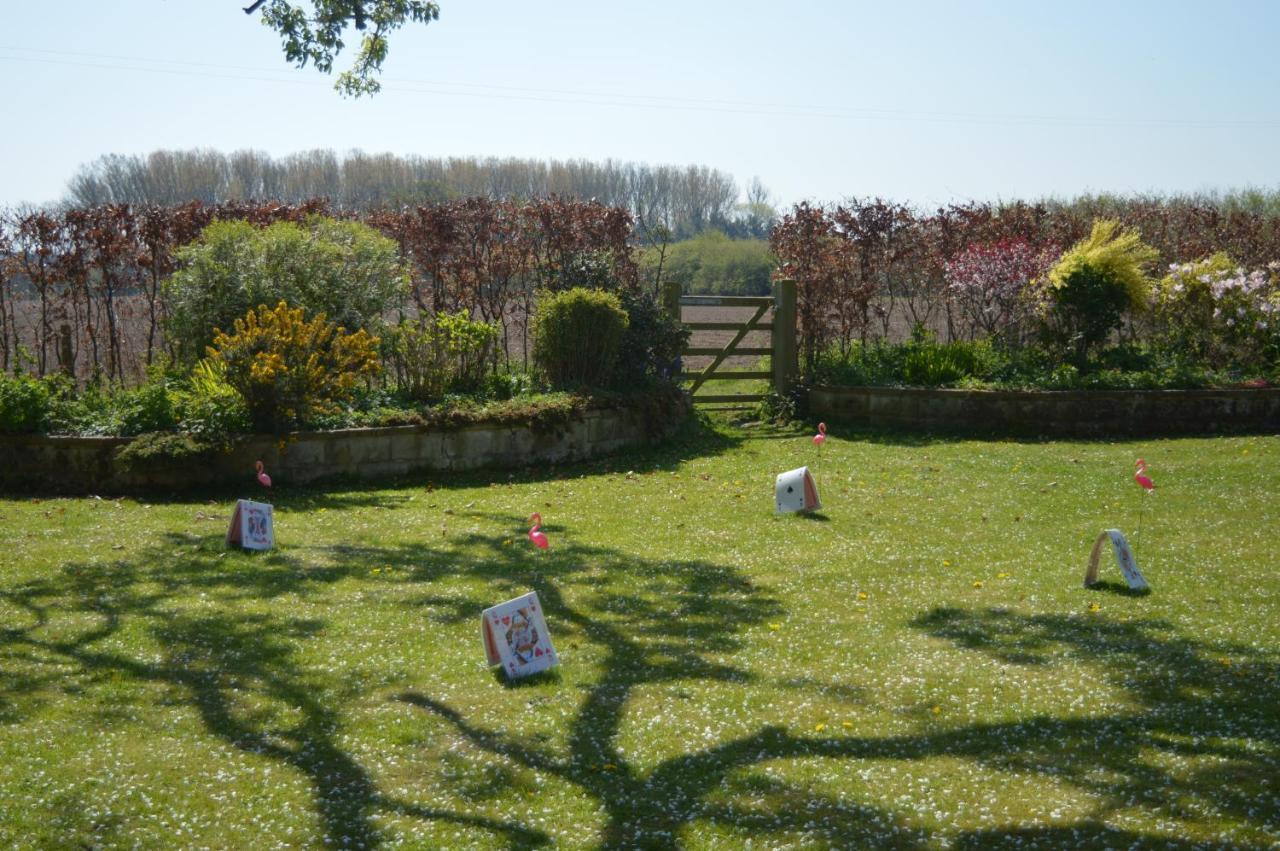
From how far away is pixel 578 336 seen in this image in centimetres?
1350

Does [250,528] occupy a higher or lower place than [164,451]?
lower

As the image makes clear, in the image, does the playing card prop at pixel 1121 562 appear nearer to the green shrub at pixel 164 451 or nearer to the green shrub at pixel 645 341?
the green shrub at pixel 645 341

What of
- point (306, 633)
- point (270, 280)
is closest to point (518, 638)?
point (306, 633)

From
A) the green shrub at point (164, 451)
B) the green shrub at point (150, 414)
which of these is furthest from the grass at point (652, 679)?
the green shrub at point (150, 414)

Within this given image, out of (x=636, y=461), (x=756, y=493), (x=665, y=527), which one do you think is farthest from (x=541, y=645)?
(x=636, y=461)

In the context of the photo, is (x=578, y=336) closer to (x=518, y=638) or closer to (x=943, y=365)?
(x=943, y=365)

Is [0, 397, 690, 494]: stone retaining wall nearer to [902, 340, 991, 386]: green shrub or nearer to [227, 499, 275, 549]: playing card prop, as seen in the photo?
[227, 499, 275, 549]: playing card prop

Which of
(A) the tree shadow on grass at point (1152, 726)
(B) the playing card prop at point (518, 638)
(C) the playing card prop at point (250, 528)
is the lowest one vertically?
(A) the tree shadow on grass at point (1152, 726)

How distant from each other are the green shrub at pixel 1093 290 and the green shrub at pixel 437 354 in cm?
798

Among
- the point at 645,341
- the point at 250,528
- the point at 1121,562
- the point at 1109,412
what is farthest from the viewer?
the point at 645,341

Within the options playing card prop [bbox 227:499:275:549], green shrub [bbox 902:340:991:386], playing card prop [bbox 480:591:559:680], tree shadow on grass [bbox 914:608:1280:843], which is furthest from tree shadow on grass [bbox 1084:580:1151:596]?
green shrub [bbox 902:340:991:386]

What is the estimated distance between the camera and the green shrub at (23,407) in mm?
10727

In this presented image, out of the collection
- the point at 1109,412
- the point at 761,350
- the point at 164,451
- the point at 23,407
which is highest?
the point at 761,350

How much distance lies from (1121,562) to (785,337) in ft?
30.5
